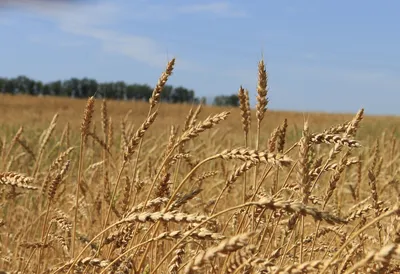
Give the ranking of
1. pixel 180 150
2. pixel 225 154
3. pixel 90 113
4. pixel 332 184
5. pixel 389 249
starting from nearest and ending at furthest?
pixel 389 249 → pixel 225 154 → pixel 332 184 → pixel 90 113 → pixel 180 150

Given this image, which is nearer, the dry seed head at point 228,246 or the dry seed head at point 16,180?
the dry seed head at point 228,246

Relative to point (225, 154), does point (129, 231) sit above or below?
below

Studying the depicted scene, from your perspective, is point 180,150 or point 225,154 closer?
point 225,154

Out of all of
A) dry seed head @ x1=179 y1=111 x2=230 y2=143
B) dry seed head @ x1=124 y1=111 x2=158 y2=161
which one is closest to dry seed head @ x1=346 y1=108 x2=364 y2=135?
dry seed head @ x1=179 y1=111 x2=230 y2=143

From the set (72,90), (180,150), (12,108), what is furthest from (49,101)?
(180,150)

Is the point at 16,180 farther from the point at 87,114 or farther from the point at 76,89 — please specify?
the point at 76,89

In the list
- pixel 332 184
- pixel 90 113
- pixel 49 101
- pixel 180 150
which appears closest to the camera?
pixel 332 184

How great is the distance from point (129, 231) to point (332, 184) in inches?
27.2

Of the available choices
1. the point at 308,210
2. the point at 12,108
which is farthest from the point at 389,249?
the point at 12,108

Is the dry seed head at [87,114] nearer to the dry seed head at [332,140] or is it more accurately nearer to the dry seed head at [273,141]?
the dry seed head at [273,141]

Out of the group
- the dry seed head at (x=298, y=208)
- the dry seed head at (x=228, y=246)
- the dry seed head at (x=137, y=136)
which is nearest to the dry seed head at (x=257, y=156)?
the dry seed head at (x=298, y=208)

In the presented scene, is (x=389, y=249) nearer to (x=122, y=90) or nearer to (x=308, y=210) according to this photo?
(x=308, y=210)

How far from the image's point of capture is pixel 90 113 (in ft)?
6.69

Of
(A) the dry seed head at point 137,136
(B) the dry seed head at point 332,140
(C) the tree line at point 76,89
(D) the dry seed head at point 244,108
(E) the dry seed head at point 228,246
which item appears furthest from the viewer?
(C) the tree line at point 76,89
